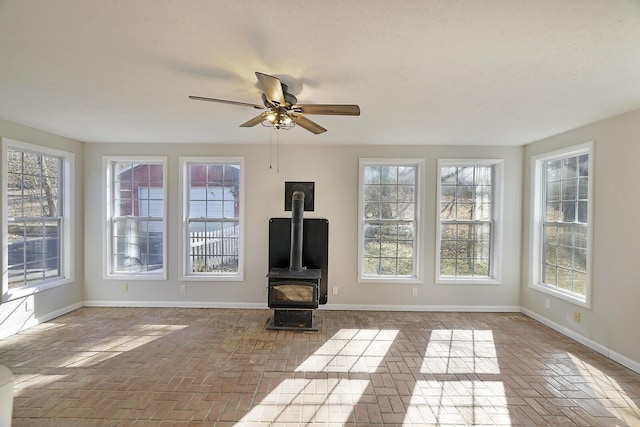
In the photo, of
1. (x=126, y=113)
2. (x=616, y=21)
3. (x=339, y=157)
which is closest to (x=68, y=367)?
(x=126, y=113)

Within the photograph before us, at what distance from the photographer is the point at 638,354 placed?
2820mm

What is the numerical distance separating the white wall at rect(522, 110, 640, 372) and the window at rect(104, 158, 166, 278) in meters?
6.01

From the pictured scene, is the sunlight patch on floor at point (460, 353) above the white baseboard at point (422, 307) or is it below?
below

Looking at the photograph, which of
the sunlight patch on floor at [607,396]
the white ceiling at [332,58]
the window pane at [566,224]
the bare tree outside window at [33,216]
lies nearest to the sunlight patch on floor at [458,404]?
the sunlight patch on floor at [607,396]

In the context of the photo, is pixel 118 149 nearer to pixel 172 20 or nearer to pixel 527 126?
pixel 172 20

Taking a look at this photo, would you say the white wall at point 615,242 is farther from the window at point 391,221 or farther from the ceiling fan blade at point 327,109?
the ceiling fan blade at point 327,109

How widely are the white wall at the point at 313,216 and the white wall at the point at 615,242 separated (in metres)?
1.18

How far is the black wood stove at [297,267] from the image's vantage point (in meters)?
3.79

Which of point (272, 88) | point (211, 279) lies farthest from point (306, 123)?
point (211, 279)

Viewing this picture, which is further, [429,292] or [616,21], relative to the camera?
[429,292]

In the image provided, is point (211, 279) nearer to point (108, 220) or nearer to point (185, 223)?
point (185, 223)

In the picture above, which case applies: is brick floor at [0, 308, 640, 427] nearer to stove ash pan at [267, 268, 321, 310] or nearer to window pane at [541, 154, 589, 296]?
stove ash pan at [267, 268, 321, 310]

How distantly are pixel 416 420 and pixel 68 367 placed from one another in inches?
132

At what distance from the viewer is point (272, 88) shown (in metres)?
1.89
